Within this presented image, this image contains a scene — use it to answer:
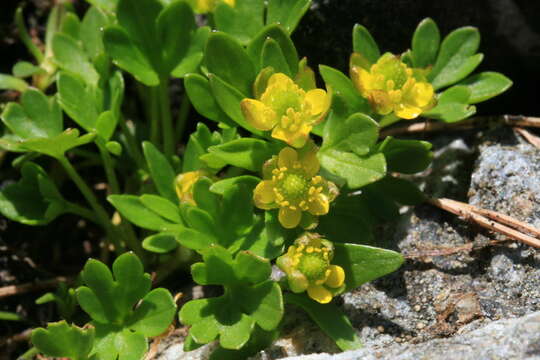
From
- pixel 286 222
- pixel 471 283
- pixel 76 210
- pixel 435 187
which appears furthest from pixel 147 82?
pixel 471 283

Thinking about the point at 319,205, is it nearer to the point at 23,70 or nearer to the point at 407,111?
the point at 407,111

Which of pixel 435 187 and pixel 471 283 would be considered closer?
pixel 471 283

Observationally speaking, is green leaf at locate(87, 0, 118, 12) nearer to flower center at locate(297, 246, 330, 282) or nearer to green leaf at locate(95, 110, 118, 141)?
green leaf at locate(95, 110, 118, 141)

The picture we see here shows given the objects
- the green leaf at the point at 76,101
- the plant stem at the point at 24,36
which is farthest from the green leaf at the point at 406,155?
the plant stem at the point at 24,36

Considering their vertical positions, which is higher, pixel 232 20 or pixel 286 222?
pixel 232 20

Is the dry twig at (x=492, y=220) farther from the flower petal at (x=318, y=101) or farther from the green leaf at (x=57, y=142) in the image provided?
the green leaf at (x=57, y=142)

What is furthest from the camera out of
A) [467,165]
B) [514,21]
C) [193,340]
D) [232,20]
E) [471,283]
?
[514,21]

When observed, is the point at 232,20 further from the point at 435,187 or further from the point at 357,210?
the point at 435,187
